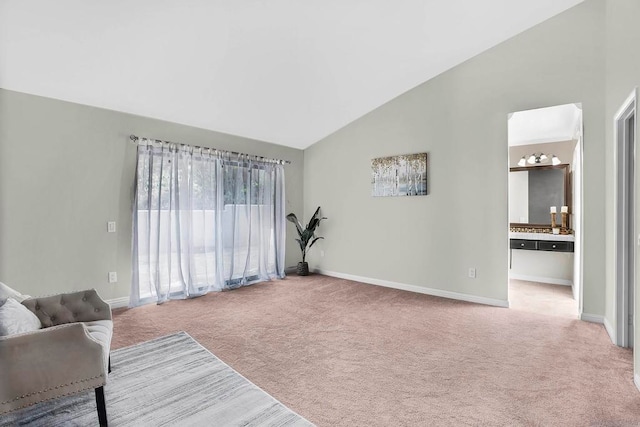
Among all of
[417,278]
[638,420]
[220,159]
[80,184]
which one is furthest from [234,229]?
[638,420]

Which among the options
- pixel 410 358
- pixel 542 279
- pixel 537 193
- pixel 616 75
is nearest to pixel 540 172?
pixel 537 193

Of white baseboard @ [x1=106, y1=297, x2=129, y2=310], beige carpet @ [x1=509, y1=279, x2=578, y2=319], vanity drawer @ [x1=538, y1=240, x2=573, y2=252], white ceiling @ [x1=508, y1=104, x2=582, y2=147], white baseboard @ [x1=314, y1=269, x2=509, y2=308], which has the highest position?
white ceiling @ [x1=508, y1=104, x2=582, y2=147]

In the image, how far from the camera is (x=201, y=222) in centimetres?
436

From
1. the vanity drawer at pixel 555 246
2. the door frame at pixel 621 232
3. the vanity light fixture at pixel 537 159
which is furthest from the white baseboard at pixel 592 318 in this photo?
the vanity light fixture at pixel 537 159

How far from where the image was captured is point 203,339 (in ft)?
9.28

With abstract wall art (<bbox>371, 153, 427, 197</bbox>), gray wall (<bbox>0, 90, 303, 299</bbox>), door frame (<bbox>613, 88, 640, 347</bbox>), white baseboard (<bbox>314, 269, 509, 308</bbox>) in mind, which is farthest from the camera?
abstract wall art (<bbox>371, 153, 427, 197</bbox>)

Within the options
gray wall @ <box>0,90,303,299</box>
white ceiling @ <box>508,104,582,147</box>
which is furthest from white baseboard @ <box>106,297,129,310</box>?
white ceiling @ <box>508,104,582,147</box>

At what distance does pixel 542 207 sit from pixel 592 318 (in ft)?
7.53

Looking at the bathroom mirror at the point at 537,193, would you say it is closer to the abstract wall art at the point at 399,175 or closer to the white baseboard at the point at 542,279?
the white baseboard at the point at 542,279

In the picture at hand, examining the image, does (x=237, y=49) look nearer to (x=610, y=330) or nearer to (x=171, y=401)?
(x=171, y=401)

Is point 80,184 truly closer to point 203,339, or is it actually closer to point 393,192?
point 203,339

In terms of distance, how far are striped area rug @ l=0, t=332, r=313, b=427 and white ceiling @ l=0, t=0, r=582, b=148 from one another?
8.44 ft

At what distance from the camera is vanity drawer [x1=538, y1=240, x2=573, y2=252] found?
4547 millimetres

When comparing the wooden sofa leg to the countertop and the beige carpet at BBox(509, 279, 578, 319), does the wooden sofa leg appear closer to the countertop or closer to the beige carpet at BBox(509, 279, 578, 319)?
the beige carpet at BBox(509, 279, 578, 319)
